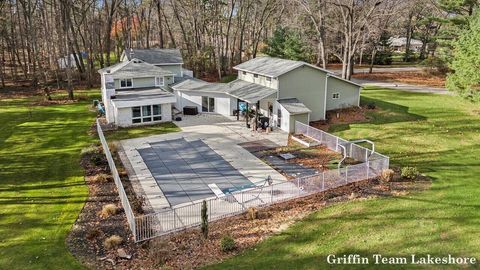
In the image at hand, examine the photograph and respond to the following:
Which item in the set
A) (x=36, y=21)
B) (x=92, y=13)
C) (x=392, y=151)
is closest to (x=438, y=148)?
(x=392, y=151)

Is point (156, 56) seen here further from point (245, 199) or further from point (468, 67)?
point (468, 67)

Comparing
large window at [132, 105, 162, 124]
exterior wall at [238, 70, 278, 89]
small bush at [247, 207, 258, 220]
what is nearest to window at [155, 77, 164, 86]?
large window at [132, 105, 162, 124]

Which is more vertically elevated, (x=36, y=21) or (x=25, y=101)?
(x=36, y=21)

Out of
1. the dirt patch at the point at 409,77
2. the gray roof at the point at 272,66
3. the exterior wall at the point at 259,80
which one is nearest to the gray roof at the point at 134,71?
the exterior wall at the point at 259,80

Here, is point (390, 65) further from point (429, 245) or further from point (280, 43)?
point (429, 245)

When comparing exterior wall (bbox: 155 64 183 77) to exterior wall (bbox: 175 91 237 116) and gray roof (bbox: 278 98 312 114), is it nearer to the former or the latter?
exterior wall (bbox: 175 91 237 116)

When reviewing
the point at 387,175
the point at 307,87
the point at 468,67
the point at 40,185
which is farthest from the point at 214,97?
the point at 468,67

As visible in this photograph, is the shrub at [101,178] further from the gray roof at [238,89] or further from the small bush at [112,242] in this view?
the gray roof at [238,89]
